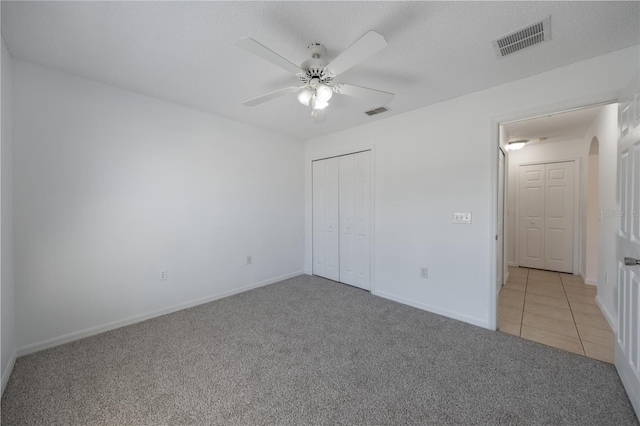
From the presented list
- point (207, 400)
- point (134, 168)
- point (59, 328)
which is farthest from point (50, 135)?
point (207, 400)

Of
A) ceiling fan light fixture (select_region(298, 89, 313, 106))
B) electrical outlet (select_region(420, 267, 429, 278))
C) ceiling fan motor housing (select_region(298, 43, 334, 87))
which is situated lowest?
Answer: electrical outlet (select_region(420, 267, 429, 278))

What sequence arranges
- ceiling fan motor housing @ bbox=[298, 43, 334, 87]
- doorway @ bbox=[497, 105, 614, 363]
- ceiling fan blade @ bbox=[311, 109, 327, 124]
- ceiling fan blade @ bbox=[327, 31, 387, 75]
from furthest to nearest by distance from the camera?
doorway @ bbox=[497, 105, 614, 363]
ceiling fan blade @ bbox=[311, 109, 327, 124]
ceiling fan motor housing @ bbox=[298, 43, 334, 87]
ceiling fan blade @ bbox=[327, 31, 387, 75]

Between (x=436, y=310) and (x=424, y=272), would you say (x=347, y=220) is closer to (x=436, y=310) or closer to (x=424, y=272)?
(x=424, y=272)

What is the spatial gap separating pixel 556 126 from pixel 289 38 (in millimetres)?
4283

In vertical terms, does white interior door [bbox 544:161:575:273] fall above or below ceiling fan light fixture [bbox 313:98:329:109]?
below

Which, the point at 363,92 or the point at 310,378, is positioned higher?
the point at 363,92

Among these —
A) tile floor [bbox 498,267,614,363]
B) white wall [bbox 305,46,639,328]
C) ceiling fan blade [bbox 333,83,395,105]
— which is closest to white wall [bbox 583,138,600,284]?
tile floor [bbox 498,267,614,363]

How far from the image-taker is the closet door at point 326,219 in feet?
13.7

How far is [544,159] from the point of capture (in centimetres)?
482

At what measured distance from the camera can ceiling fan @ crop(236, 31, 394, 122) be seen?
4.66 ft

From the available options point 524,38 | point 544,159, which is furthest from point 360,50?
point 544,159

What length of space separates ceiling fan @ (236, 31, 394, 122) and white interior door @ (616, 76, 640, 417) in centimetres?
160

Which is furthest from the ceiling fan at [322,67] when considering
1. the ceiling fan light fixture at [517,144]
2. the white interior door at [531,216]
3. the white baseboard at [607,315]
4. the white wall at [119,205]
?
the white interior door at [531,216]

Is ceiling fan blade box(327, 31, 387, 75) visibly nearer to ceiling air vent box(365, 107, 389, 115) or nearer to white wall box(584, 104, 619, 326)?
ceiling air vent box(365, 107, 389, 115)
